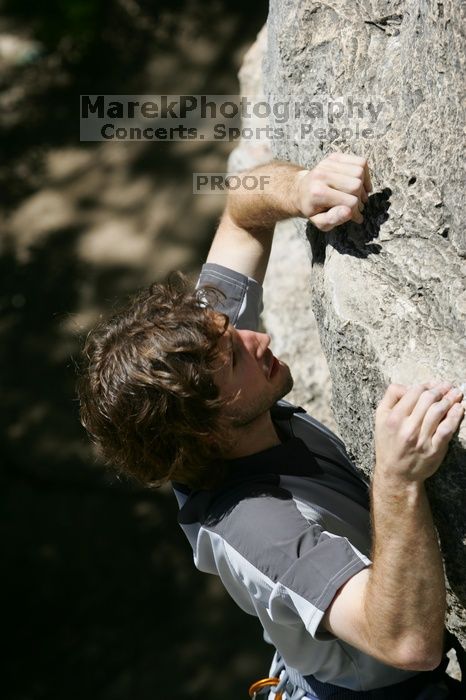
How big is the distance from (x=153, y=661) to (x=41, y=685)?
485 millimetres

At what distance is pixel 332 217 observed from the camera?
1.87 meters

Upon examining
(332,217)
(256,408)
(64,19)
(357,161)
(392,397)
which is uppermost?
(64,19)

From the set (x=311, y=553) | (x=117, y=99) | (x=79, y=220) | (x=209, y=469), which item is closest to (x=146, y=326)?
(x=209, y=469)

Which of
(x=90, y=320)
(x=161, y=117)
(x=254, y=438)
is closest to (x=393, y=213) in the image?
(x=254, y=438)

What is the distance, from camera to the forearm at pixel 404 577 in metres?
1.51

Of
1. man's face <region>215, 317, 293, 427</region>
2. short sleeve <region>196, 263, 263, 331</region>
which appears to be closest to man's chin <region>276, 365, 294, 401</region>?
man's face <region>215, 317, 293, 427</region>

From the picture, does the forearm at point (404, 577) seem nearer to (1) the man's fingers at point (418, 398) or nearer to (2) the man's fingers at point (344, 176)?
(1) the man's fingers at point (418, 398)

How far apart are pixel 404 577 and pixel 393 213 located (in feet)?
2.38

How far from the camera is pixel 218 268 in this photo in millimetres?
2291

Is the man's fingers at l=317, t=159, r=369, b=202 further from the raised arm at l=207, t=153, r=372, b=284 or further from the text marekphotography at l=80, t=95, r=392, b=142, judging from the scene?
the text marekphotography at l=80, t=95, r=392, b=142

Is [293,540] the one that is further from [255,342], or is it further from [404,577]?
[255,342]

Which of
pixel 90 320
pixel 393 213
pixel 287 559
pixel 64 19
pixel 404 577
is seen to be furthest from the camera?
pixel 64 19

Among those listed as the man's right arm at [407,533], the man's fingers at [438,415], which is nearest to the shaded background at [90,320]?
the man's right arm at [407,533]

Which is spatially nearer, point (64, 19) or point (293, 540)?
point (293, 540)
